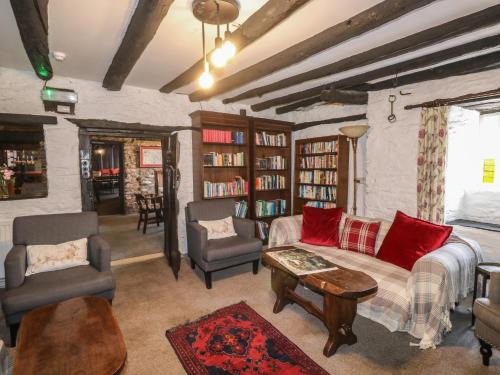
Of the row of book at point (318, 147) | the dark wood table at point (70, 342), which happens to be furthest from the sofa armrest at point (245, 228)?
the dark wood table at point (70, 342)

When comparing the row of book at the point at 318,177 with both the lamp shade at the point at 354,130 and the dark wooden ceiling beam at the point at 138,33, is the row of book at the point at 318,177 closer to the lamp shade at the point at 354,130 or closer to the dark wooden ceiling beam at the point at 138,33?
the lamp shade at the point at 354,130

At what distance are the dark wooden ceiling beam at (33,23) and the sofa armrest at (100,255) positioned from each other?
5.70 ft

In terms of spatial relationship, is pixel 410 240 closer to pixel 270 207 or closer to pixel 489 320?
pixel 489 320

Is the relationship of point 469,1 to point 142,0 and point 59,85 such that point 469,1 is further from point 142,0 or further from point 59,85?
A: point 59,85

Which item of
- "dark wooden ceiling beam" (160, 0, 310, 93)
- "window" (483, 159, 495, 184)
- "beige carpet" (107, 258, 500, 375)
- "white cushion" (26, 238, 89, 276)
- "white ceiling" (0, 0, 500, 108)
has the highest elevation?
"white ceiling" (0, 0, 500, 108)

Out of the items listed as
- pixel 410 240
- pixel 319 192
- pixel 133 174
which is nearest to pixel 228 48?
pixel 410 240

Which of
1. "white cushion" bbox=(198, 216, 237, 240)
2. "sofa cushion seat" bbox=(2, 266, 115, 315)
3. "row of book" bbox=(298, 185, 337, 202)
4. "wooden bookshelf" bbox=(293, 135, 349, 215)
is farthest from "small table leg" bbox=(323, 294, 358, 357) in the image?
"row of book" bbox=(298, 185, 337, 202)

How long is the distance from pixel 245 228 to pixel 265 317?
4.14 ft

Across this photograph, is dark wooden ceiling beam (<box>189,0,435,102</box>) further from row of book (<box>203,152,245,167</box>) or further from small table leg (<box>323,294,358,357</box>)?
small table leg (<box>323,294,358,357</box>)

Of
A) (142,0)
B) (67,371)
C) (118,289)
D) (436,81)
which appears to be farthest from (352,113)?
(67,371)

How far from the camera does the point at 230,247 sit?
309 centimetres

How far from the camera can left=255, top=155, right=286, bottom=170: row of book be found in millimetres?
4621

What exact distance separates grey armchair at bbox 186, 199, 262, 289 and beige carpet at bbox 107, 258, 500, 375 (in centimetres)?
23

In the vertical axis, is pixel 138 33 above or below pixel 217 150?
above
